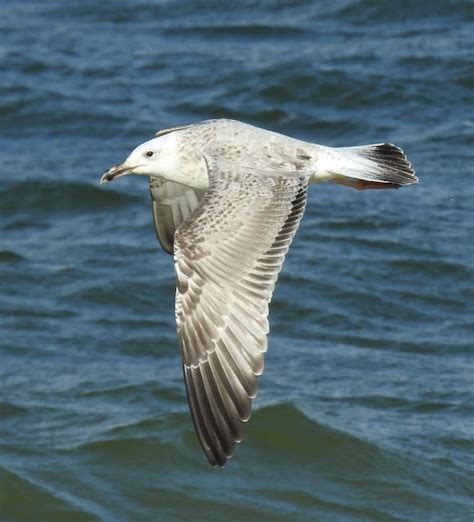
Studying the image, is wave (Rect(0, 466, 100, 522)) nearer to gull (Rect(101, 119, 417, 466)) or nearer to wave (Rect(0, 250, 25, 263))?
gull (Rect(101, 119, 417, 466))

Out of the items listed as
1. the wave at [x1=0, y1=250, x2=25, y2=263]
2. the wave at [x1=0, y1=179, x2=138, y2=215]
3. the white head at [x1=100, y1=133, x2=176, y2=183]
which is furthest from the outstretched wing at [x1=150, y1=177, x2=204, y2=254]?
the wave at [x1=0, y1=179, x2=138, y2=215]

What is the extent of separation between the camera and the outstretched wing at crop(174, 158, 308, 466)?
6.17m

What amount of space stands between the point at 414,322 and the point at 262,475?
5.92 feet

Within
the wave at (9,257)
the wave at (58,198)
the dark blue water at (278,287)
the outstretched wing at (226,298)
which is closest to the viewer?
the outstretched wing at (226,298)

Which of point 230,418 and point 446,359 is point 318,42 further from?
point 230,418

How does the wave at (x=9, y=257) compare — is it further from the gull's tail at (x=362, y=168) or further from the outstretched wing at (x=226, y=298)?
the outstretched wing at (x=226, y=298)

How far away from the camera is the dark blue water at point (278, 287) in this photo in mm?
8102

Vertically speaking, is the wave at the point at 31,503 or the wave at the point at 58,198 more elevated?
the wave at the point at 58,198

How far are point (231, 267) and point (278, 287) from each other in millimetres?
3636

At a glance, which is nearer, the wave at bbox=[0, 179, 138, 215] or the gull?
the gull

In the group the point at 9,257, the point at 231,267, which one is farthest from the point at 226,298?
the point at 9,257

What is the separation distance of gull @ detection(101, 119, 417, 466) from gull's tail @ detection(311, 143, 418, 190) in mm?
64

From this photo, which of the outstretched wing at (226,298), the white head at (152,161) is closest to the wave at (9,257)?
the white head at (152,161)

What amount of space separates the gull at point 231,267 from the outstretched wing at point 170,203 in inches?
31.7
